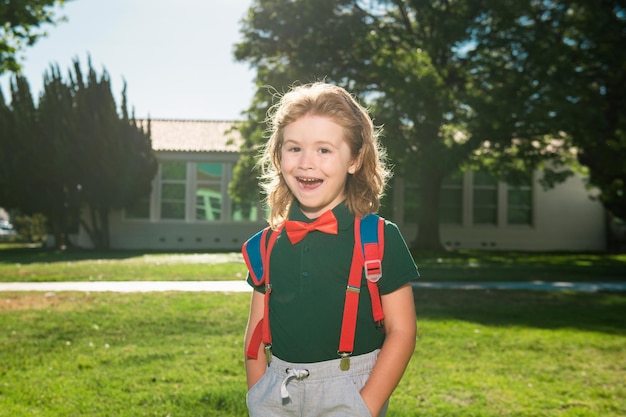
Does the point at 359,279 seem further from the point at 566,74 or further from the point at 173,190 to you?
the point at 173,190

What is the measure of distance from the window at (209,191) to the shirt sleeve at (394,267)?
28362 mm

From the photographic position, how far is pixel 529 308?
9.44 m

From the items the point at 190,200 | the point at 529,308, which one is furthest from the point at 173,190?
the point at 529,308

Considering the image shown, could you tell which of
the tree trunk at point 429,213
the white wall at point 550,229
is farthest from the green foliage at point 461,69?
the white wall at point 550,229

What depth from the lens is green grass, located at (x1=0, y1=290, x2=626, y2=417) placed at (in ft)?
15.7

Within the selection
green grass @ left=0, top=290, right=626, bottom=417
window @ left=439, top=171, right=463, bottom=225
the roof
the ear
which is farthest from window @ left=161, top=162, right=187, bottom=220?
the ear

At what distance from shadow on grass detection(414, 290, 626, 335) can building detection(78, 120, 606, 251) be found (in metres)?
19.2

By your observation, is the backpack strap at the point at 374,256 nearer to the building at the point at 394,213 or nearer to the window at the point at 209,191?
the building at the point at 394,213

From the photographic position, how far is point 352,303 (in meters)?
2.06

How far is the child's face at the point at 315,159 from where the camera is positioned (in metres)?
2.23

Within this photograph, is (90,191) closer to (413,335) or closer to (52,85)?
(52,85)

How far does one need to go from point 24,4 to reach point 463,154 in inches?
517

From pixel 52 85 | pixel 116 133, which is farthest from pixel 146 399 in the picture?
pixel 52 85

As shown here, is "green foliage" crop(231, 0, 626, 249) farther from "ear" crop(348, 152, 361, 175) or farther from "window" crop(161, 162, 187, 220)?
"ear" crop(348, 152, 361, 175)
